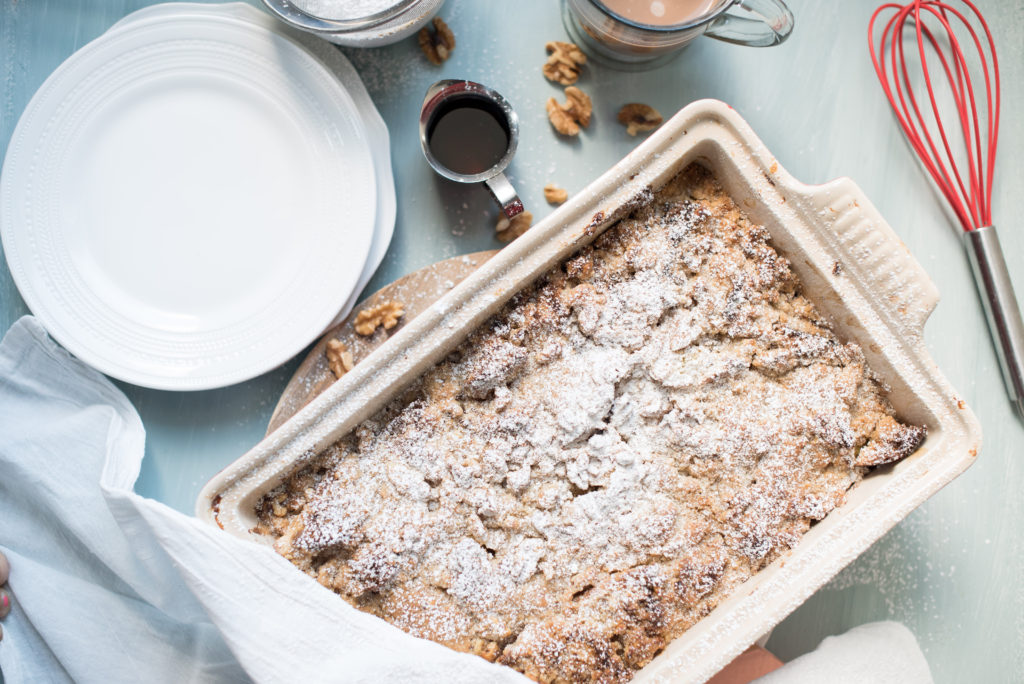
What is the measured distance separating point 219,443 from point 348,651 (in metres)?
0.55

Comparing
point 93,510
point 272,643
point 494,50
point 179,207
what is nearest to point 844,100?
point 494,50

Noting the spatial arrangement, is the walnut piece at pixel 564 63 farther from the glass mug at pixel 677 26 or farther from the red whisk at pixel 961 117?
the red whisk at pixel 961 117

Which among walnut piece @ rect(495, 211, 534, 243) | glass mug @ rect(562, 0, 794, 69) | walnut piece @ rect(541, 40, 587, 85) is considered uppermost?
glass mug @ rect(562, 0, 794, 69)

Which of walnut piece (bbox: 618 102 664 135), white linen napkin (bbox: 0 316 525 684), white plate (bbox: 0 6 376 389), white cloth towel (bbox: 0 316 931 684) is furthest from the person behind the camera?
walnut piece (bbox: 618 102 664 135)

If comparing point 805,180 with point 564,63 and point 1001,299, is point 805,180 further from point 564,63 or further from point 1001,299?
point 564,63

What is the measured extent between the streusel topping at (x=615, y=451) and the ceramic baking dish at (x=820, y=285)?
0.05 m

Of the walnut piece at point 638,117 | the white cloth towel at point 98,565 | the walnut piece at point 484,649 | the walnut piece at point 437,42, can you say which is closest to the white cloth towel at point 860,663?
the white cloth towel at point 98,565

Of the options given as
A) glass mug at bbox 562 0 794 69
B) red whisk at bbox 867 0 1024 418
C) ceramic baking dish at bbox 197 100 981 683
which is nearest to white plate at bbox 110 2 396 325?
ceramic baking dish at bbox 197 100 981 683

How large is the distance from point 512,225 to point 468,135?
8.1 inches

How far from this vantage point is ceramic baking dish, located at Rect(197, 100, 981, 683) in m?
1.12

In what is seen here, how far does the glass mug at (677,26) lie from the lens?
1.20 metres

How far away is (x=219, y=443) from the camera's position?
1411 mm

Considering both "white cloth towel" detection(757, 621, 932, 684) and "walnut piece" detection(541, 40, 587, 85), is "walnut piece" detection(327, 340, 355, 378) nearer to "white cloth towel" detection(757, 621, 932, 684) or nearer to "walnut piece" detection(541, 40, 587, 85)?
"walnut piece" detection(541, 40, 587, 85)

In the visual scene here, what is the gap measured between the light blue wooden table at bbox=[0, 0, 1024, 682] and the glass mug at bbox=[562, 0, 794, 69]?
126 mm
